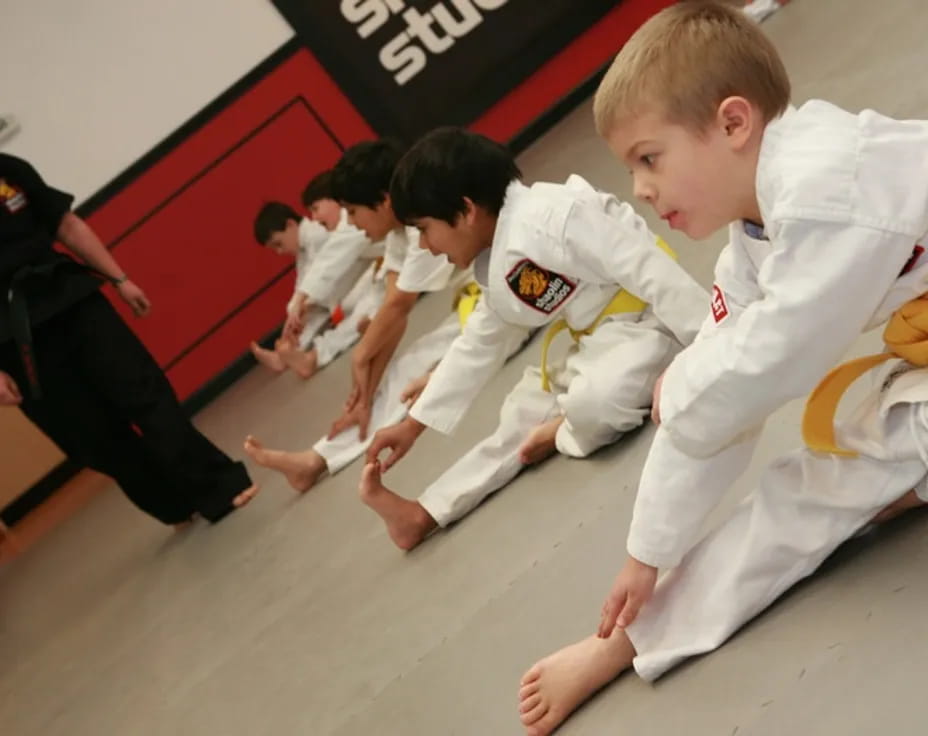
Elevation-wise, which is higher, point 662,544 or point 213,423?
point 662,544

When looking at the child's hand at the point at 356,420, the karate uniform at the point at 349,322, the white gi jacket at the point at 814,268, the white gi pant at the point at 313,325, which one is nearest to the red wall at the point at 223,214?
the white gi pant at the point at 313,325

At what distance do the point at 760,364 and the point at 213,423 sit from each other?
3395mm

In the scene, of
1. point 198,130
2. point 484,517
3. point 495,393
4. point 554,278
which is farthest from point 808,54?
point 198,130

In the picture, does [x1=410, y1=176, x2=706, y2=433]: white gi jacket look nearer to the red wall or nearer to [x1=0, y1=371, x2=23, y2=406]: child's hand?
[x1=0, y1=371, x2=23, y2=406]: child's hand

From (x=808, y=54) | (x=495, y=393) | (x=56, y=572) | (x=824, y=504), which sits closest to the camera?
(x=824, y=504)

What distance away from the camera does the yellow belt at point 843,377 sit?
102 centimetres

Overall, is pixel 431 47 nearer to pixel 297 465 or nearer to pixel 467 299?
pixel 467 299

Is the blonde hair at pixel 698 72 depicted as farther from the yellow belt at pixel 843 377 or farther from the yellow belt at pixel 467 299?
the yellow belt at pixel 467 299

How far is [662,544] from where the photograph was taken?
3.70 ft

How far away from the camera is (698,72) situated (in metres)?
1.02

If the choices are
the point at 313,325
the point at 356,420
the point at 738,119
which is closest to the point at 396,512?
the point at 356,420

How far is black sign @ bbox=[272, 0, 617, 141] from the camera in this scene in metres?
4.44

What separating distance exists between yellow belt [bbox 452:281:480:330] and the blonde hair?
4.17 ft

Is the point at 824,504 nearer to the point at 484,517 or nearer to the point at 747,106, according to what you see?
the point at 747,106
